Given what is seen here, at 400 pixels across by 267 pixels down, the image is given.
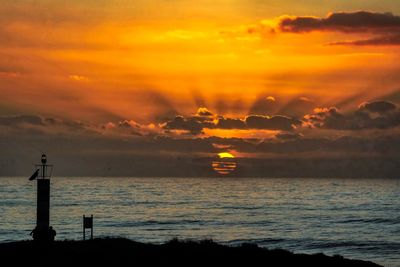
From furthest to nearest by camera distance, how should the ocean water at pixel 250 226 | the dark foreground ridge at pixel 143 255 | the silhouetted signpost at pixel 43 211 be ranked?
the ocean water at pixel 250 226 < the silhouetted signpost at pixel 43 211 < the dark foreground ridge at pixel 143 255

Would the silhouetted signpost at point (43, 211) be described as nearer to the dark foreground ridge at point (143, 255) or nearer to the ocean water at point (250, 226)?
the dark foreground ridge at point (143, 255)

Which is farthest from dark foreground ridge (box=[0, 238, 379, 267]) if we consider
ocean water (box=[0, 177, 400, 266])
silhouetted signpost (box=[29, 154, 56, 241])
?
ocean water (box=[0, 177, 400, 266])

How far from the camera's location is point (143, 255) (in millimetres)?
30609

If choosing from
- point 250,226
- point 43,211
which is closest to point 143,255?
point 43,211

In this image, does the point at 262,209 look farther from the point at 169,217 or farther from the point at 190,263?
the point at 190,263

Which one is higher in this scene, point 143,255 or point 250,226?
point 250,226

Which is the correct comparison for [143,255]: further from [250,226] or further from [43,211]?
[250,226]

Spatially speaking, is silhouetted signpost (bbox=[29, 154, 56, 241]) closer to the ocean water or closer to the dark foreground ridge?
the dark foreground ridge

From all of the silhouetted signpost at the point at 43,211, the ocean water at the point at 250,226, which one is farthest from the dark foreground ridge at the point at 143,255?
the ocean water at the point at 250,226

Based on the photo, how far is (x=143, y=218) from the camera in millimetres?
91375

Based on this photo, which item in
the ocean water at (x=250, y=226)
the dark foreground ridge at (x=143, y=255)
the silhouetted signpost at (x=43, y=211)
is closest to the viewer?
the dark foreground ridge at (x=143, y=255)

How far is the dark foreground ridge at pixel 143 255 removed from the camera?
1157 inches

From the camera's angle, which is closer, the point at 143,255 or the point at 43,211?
the point at 143,255

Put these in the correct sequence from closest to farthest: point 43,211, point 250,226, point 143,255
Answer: point 143,255
point 43,211
point 250,226
